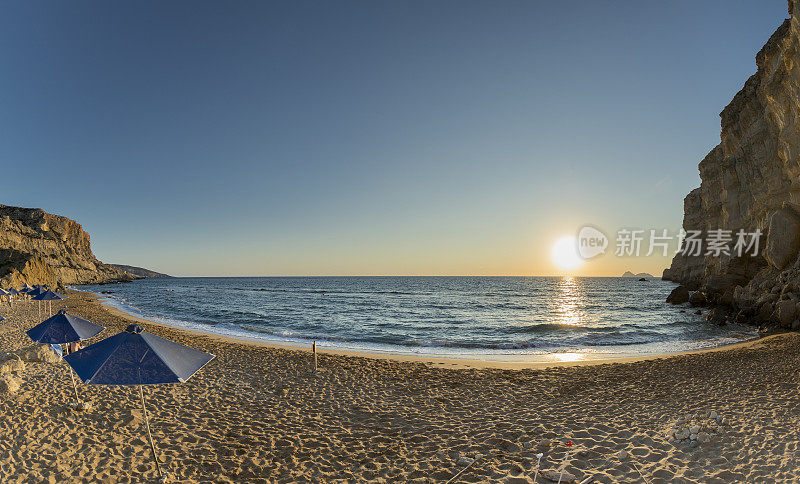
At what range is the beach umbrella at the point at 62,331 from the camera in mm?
8648

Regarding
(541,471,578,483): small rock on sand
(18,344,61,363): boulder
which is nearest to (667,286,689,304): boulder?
(541,471,578,483): small rock on sand

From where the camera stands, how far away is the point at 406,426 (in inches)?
354

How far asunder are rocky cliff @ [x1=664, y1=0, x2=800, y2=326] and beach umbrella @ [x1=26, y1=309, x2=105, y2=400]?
122ft

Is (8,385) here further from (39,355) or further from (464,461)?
(464,461)

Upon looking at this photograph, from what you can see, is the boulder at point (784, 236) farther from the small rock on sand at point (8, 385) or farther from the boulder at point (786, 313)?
the small rock on sand at point (8, 385)

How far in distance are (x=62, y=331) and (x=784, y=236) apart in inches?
1757

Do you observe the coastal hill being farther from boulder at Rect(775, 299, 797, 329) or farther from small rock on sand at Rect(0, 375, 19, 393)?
boulder at Rect(775, 299, 797, 329)

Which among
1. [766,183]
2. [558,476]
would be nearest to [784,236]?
[766,183]

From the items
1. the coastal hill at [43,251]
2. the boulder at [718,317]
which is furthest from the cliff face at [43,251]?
the boulder at [718,317]

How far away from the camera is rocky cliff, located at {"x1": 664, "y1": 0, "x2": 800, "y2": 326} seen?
26984mm

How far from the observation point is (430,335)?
1041 inches

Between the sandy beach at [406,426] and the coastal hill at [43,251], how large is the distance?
5481cm

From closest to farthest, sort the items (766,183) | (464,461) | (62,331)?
(464,461) < (62,331) < (766,183)

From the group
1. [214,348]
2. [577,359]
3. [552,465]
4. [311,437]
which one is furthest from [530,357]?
[214,348]
